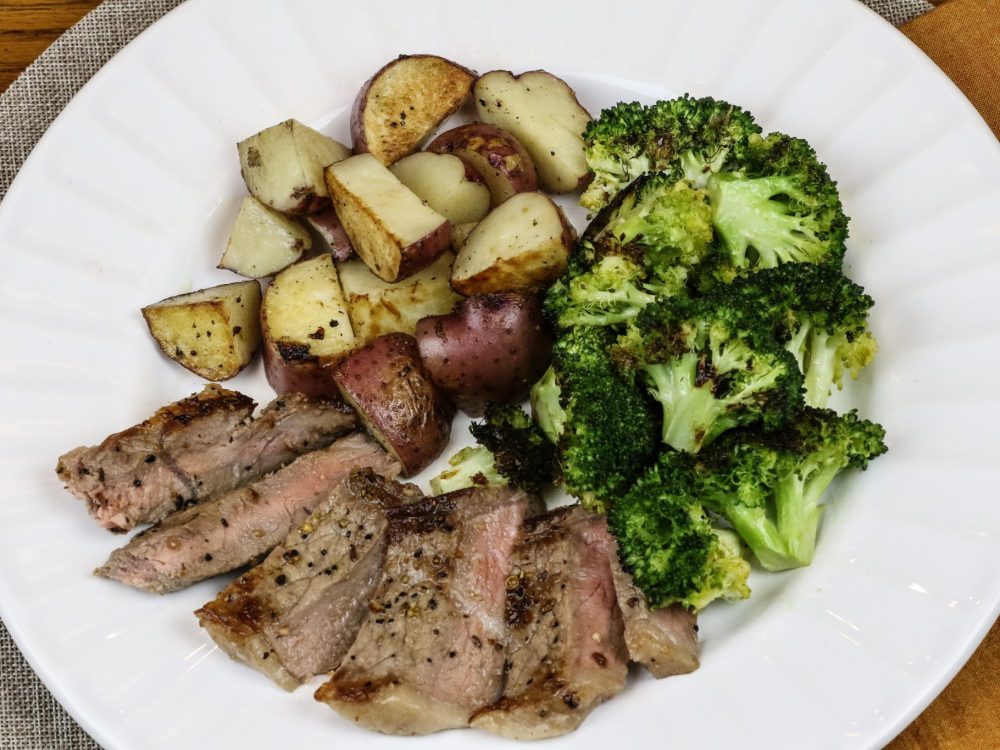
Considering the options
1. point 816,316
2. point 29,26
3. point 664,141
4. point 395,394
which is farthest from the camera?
point 29,26

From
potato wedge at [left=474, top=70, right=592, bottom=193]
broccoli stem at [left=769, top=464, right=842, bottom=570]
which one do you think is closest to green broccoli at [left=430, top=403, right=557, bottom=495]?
broccoli stem at [left=769, top=464, right=842, bottom=570]

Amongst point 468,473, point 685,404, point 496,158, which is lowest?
point 468,473

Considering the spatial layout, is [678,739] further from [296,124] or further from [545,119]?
[296,124]

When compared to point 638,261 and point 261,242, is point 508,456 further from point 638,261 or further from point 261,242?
point 261,242

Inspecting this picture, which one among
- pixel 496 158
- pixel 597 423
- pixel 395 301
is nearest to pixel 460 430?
pixel 395 301

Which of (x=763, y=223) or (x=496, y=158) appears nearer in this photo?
(x=763, y=223)

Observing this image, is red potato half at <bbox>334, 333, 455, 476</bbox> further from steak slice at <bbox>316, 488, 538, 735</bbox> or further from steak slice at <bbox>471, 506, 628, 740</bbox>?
steak slice at <bbox>471, 506, 628, 740</bbox>
